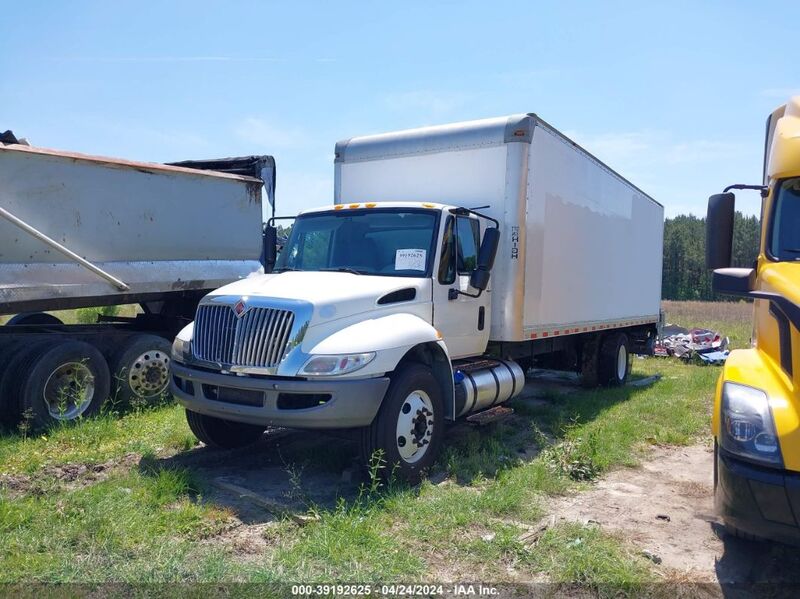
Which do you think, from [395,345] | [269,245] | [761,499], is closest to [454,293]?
[395,345]

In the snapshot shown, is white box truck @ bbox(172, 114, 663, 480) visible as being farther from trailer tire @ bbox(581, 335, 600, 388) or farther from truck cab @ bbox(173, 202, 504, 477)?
trailer tire @ bbox(581, 335, 600, 388)

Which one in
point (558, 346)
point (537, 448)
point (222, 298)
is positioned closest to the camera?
point (222, 298)

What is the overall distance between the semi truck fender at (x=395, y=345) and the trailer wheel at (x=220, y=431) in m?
1.59

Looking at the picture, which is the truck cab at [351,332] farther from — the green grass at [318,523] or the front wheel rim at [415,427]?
the green grass at [318,523]

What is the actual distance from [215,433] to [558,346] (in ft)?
16.7

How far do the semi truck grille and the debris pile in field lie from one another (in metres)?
12.5

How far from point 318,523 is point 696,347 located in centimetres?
1348

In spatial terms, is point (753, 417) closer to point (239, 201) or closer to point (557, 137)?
point (557, 137)

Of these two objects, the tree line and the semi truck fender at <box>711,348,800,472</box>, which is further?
the tree line

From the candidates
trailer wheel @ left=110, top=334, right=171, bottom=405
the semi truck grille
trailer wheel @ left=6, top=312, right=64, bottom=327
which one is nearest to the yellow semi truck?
the semi truck grille

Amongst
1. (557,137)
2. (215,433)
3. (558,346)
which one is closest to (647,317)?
(558,346)

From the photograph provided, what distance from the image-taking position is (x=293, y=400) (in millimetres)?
5145

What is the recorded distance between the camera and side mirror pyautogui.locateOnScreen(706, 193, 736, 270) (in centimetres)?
453

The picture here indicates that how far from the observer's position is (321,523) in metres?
4.52
